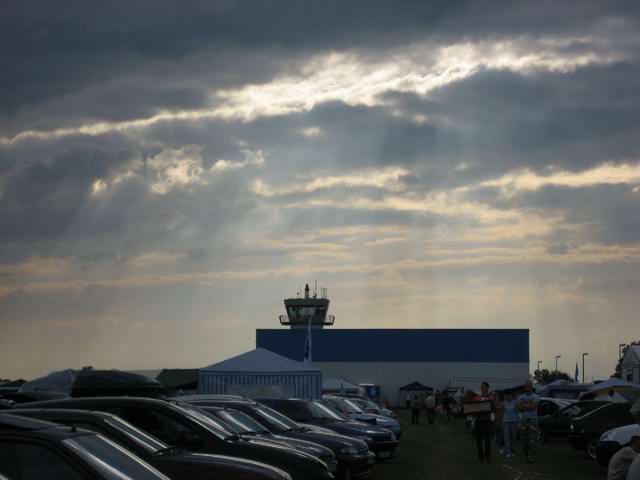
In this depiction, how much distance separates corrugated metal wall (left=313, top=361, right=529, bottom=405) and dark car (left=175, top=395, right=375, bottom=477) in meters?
76.9

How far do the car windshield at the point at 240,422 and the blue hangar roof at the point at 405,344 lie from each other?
80.0 meters

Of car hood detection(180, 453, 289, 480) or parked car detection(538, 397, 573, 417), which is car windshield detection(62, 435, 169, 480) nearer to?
car hood detection(180, 453, 289, 480)

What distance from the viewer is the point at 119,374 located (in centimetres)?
2359

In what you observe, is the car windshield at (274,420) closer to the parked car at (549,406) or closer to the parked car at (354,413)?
the parked car at (354,413)

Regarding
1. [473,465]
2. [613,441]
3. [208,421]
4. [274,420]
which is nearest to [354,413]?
[473,465]

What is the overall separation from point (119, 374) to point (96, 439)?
16005mm

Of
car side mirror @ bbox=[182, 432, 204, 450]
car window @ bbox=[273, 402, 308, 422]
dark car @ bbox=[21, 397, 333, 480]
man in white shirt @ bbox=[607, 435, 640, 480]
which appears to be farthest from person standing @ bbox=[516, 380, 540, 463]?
car side mirror @ bbox=[182, 432, 204, 450]

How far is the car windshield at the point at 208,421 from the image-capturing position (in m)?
13.2

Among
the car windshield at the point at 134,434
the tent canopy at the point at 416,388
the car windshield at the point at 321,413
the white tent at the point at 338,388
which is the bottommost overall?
the tent canopy at the point at 416,388

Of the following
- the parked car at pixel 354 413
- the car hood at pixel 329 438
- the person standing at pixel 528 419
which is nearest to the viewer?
the car hood at pixel 329 438

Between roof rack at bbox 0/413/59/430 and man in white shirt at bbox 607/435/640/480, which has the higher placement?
roof rack at bbox 0/413/59/430

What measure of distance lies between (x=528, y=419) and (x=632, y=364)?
51108 millimetres

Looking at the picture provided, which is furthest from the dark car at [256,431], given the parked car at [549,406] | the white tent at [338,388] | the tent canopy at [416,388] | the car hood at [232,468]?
the tent canopy at [416,388]

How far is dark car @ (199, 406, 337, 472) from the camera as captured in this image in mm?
15047
